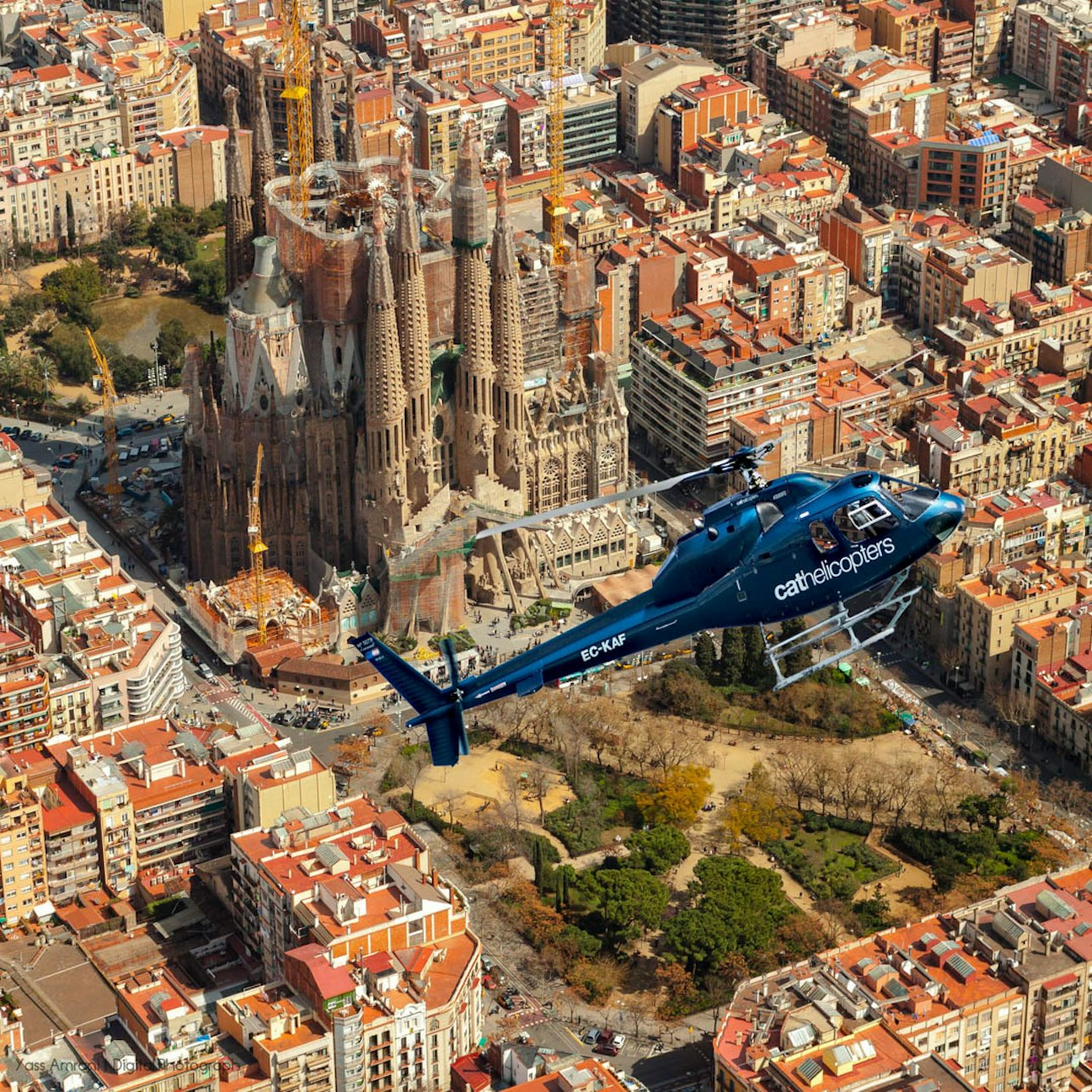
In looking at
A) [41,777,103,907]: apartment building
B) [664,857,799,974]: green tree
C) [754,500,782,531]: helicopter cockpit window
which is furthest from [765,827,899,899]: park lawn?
[754,500,782,531]: helicopter cockpit window

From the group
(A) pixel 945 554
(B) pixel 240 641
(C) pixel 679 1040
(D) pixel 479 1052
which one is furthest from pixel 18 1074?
(A) pixel 945 554

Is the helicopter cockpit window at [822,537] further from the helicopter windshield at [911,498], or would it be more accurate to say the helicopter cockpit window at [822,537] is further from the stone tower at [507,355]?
the stone tower at [507,355]

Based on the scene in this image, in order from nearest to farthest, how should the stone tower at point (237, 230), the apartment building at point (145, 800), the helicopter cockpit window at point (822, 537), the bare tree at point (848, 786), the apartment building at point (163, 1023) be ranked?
the helicopter cockpit window at point (822, 537) < the apartment building at point (163, 1023) < the apartment building at point (145, 800) < the bare tree at point (848, 786) < the stone tower at point (237, 230)

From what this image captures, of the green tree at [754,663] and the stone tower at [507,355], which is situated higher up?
the stone tower at [507,355]

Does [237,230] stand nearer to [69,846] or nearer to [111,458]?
[111,458]

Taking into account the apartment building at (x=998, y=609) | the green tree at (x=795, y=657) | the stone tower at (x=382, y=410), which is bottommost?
the green tree at (x=795, y=657)

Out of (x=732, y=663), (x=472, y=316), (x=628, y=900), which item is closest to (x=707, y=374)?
(x=472, y=316)

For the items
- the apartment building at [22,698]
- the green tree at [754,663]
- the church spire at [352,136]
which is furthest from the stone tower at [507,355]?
the apartment building at [22,698]
